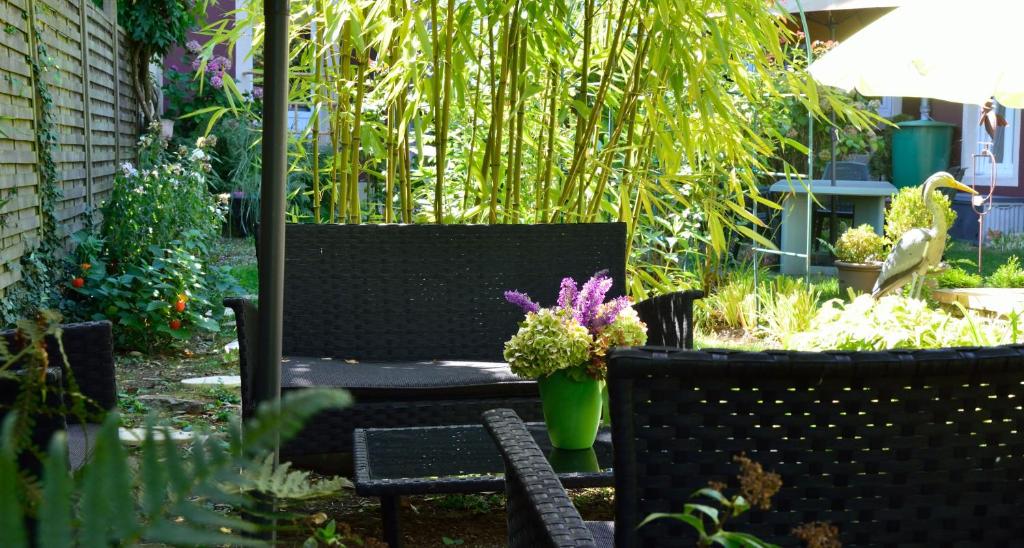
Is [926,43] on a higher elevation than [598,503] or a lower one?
higher

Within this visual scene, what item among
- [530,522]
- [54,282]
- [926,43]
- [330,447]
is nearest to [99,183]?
[54,282]

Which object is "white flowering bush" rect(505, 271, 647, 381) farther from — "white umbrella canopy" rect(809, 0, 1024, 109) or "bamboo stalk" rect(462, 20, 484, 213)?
"white umbrella canopy" rect(809, 0, 1024, 109)

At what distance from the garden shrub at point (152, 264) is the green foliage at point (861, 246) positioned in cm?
402

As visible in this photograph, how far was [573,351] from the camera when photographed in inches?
88.1

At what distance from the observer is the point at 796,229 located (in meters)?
7.76

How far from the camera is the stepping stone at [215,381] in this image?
4.42 metres

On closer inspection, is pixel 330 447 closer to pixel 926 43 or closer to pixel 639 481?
pixel 639 481

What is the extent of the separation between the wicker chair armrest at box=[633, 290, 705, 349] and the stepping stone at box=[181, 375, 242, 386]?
6.82 feet

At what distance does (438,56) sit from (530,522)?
7.29 ft

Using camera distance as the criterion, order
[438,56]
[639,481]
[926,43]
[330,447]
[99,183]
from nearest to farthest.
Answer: [639,481] < [330,447] < [438,56] < [926,43] < [99,183]

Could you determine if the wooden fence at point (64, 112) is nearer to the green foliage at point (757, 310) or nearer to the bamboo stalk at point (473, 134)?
the bamboo stalk at point (473, 134)

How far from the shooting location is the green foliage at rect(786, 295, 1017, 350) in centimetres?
263

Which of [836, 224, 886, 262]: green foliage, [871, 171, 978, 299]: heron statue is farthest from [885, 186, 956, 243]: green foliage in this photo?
[871, 171, 978, 299]: heron statue

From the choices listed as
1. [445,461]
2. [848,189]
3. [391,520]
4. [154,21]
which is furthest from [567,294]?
[154,21]
